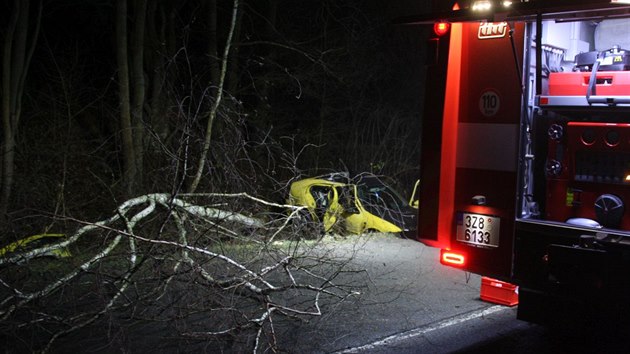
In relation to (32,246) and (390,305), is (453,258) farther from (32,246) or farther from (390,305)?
(32,246)

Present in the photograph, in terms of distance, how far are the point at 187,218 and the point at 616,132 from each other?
423 cm

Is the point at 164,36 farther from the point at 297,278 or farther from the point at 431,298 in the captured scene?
the point at 431,298

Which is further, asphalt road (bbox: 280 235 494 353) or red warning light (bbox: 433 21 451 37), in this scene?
asphalt road (bbox: 280 235 494 353)

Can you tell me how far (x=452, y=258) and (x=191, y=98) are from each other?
11.8 feet

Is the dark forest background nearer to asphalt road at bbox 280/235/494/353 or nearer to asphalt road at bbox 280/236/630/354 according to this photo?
asphalt road at bbox 280/235/494/353

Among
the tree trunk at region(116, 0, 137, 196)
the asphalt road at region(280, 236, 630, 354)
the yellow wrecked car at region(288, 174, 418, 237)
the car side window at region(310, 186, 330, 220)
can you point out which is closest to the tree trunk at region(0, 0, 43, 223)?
the tree trunk at region(116, 0, 137, 196)

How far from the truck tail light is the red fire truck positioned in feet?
0.04

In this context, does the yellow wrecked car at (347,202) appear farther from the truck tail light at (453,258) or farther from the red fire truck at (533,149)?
the red fire truck at (533,149)

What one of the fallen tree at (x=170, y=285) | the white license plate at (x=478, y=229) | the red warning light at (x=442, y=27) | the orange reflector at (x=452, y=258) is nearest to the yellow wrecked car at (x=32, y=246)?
the fallen tree at (x=170, y=285)

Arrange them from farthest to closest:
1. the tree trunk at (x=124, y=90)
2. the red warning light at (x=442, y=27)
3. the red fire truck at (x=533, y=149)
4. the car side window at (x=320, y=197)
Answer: the tree trunk at (x=124, y=90) → the car side window at (x=320, y=197) → the red warning light at (x=442, y=27) → the red fire truck at (x=533, y=149)

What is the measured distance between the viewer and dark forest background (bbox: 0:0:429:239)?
8.19 meters

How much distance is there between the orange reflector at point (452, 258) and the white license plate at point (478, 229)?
0.13 m

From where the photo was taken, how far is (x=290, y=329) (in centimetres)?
565

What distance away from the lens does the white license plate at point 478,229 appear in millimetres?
4863
